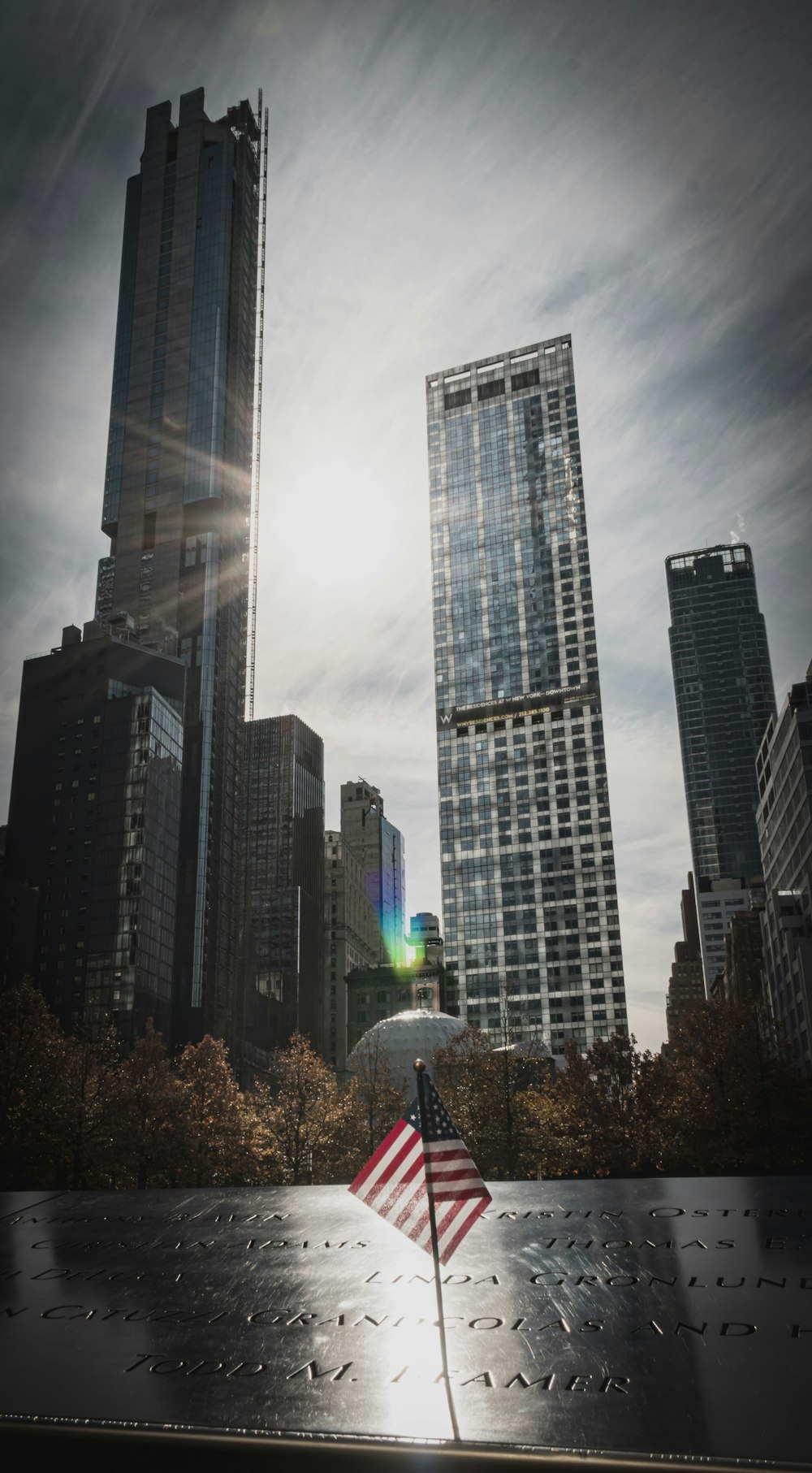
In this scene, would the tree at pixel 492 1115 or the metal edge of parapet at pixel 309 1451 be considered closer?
the metal edge of parapet at pixel 309 1451

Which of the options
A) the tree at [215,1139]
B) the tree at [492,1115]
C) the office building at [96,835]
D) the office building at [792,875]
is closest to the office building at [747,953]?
the office building at [792,875]

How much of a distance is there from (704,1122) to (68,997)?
11905 centimetres

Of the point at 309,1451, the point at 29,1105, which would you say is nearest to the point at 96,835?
the point at 29,1105

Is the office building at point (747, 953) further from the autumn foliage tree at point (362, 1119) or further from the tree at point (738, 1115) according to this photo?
the tree at point (738, 1115)

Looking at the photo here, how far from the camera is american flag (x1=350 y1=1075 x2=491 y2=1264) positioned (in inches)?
594

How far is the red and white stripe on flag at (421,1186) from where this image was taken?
15.1 m

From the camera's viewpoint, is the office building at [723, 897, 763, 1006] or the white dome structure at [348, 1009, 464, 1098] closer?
the white dome structure at [348, 1009, 464, 1098]

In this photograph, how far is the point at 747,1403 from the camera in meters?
11.9

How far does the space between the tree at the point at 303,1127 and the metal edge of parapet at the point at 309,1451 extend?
49009mm

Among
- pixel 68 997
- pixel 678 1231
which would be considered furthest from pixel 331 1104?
pixel 68 997

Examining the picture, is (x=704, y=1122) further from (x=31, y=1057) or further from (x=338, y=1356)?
(x=338, y=1356)

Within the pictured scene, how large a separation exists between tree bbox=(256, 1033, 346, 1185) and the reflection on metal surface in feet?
124

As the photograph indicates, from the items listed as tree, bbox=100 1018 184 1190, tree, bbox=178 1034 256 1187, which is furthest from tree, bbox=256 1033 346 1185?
tree, bbox=100 1018 184 1190

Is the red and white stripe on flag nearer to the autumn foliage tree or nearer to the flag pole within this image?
the flag pole
